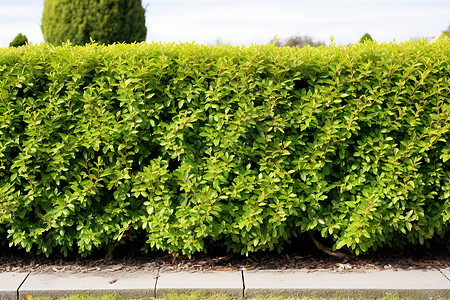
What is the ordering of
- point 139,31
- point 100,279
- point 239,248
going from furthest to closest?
point 139,31, point 239,248, point 100,279

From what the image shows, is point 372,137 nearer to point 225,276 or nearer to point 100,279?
point 225,276

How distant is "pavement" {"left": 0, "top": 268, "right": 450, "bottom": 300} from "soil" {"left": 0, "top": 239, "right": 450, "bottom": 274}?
0.12 metres

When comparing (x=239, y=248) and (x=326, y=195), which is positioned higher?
(x=326, y=195)

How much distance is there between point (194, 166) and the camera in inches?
164

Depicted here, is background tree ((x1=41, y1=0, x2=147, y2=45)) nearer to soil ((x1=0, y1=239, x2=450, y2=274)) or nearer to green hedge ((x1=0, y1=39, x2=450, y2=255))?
green hedge ((x1=0, y1=39, x2=450, y2=255))

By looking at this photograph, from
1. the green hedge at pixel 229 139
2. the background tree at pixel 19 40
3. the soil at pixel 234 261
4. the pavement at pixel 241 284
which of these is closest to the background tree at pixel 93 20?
the background tree at pixel 19 40

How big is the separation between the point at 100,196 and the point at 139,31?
825 centimetres

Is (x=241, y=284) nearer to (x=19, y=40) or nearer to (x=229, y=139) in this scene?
(x=229, y=139)

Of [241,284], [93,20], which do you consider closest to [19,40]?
[93,20]

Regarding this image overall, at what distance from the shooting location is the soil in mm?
4336

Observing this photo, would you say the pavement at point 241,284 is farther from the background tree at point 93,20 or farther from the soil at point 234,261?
A: the background tree at point 93,20

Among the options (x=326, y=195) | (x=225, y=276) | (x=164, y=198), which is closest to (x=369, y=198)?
(x=326, y=195)

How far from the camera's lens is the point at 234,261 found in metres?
4.48

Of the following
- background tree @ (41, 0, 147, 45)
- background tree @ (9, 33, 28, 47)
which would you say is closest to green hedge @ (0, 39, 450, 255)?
background tree @ (41, 0, 147, 45)
